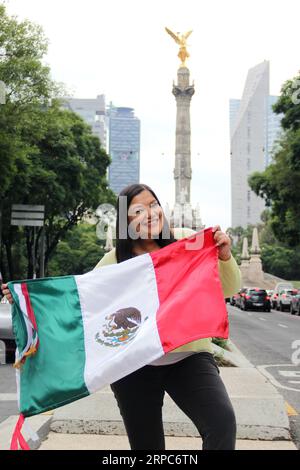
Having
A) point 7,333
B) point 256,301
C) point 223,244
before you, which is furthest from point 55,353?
point 256,301

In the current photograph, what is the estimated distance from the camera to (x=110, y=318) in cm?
378

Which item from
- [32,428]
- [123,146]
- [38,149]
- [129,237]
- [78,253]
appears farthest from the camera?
[123,146]

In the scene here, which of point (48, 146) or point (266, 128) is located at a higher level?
point (266, 128)

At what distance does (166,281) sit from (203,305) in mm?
279

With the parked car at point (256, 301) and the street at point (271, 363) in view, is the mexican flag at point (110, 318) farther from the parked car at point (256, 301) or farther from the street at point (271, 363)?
the parked car at point (256, 301)

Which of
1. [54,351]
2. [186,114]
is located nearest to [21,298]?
[54,351]

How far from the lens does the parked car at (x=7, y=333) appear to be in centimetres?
1241

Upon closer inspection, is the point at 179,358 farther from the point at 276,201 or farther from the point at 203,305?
the point at 276,201

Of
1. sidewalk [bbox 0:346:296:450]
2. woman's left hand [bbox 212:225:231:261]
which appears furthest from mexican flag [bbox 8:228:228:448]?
sidewalk [bbox 0:346:296:450]

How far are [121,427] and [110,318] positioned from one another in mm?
2606

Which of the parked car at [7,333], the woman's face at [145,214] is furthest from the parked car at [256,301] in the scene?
the woman's face at [145,214]

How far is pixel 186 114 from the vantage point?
71.6 m

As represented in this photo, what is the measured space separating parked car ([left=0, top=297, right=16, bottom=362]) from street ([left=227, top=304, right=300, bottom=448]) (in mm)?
4273

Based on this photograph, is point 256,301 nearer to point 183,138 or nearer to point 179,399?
point 183,138
